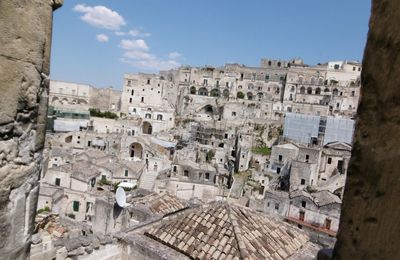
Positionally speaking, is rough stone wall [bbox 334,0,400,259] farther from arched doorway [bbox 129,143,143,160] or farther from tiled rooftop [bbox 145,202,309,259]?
arched doorway [bbox 129,143,143,160]

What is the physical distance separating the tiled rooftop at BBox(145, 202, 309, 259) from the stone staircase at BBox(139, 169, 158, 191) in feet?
69.0

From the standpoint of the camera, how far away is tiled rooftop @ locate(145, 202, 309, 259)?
26.6 ft

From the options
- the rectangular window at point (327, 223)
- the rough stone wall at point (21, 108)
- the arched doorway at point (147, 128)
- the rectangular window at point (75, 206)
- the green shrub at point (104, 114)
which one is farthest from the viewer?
the green shrub at point (104, 114)

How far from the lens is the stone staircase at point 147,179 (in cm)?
3102

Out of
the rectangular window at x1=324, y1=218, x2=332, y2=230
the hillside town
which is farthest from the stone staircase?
the rectangular window at x1=324, y1=218, x2=332, y2=230

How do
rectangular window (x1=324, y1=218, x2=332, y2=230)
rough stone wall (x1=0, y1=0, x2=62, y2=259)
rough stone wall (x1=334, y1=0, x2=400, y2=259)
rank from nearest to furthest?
rough stone wall (x1=334, y1=0, x2=400, y2=259), rough stone wall (x1=0, y1=0, x2=62, y2=259), rectangular window (x1=324, y1=218, x2=332, y2=230)

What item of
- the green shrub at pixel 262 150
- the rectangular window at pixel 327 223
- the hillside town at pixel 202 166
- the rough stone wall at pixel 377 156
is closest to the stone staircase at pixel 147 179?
the hillside town at pixel 202 166

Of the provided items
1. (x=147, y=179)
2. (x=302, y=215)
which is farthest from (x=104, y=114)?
(x=302, y=215)

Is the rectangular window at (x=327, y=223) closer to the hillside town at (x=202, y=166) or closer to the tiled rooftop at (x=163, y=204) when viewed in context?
the hillside town at (x=202, y=166)

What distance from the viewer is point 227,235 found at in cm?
853

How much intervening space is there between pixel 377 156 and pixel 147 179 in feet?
105

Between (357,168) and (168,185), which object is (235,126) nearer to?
(168,185)

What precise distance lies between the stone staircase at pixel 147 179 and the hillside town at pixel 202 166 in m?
0.10

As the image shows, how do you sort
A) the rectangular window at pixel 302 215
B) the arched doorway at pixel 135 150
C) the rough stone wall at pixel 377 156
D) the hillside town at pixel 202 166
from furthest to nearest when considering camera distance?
the arched doorway at pixel 135 150 → the rectangular window at pixel 302 215 → the hillside town at pixel 202 166 → the rough stone wall at pixel 377 156
